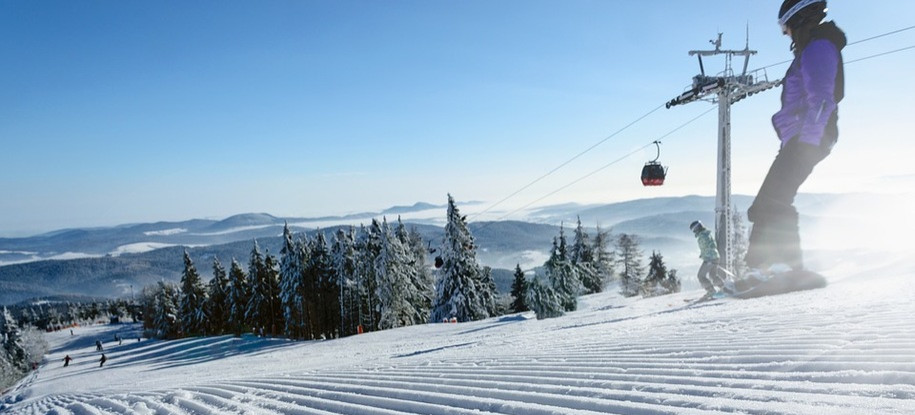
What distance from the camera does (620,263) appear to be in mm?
56906

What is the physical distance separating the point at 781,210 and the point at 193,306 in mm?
63137

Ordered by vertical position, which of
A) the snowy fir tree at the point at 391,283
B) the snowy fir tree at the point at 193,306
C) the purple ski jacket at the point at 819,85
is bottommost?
the snowy fir tree at the point at 193,306

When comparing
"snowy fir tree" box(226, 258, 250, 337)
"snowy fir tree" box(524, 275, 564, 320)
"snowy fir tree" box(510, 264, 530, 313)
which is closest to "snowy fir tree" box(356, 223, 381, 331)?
"snowy fir tree" box(510, 264, 530, 313)

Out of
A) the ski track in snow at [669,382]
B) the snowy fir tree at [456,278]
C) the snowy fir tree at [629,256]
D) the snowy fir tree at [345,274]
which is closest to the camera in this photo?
the ski track in snow at [669,382]

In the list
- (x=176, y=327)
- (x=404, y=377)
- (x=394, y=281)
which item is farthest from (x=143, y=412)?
(x=176, y=327)

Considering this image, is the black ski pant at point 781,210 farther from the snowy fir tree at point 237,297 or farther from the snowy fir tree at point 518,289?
the snowy fir tree at point 237,297

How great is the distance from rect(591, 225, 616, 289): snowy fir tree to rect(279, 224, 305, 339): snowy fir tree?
110 ft

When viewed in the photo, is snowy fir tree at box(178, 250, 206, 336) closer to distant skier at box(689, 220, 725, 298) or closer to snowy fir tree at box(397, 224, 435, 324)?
snowy fir tree at box(397, 224, 435, 324)

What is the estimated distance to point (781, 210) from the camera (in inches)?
419

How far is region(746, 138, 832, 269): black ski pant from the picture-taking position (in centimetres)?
990

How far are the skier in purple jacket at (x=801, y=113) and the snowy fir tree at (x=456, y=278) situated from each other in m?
27.1

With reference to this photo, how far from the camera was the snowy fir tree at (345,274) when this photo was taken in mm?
42719

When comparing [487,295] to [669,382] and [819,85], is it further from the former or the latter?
[669,382]

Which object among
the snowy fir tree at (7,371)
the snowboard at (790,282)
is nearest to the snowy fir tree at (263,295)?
the snowy fir tree at (7,371)
